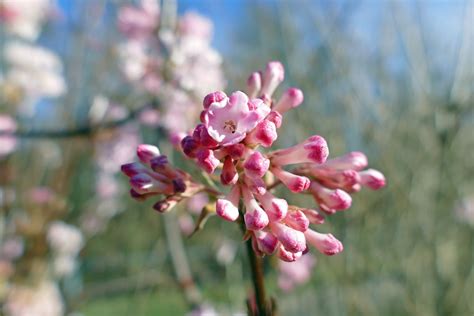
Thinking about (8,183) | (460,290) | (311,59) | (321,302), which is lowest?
(321,302)

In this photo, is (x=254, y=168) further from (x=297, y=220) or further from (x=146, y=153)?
(x=146, y=153)

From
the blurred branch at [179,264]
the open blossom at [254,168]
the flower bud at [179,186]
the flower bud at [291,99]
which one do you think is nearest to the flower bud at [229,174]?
the open blossom at [254,168]

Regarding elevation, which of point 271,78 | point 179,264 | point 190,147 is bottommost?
point 179,264

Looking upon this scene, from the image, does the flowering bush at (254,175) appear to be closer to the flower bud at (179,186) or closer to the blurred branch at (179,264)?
the flower bud at (179,186)

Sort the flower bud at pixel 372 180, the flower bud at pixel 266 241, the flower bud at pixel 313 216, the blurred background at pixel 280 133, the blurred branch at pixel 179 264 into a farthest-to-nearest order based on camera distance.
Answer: the blurred background at pixel 280 133, the blurred branch at pixel 179 264, the flower bud at pixel 372 180, the flower bud at pixel 313 216, the flower bud at pixel 266 241

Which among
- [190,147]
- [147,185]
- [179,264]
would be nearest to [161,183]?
[147,185]

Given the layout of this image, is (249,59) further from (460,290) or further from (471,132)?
(460,290)

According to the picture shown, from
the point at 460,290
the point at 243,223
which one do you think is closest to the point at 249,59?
the point at 460,290
